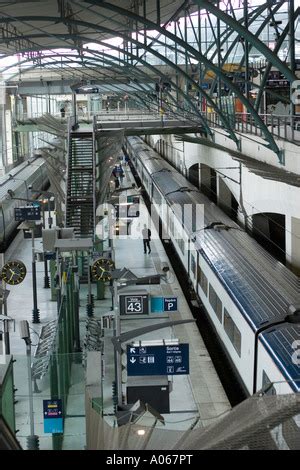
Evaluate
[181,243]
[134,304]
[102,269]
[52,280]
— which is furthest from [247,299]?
[181,243]

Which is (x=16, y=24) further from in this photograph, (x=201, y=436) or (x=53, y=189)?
(x=201, y=436)

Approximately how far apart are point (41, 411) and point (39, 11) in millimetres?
24967

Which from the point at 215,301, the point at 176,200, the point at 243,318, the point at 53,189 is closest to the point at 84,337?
the point at 215,301

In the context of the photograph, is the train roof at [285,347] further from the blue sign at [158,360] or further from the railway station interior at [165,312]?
the blue sign at [158,360]

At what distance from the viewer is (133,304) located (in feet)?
61.0

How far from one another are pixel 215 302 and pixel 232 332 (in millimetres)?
2816

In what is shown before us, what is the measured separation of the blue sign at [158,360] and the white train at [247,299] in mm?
1269

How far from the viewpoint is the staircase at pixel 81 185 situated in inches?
1406

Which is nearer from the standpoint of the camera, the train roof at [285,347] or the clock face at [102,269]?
the train roof at [285,347]

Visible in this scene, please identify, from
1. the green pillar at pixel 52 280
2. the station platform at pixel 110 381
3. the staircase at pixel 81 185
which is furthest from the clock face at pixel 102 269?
the staircase at pixel 81 185

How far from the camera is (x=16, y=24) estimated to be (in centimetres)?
3881

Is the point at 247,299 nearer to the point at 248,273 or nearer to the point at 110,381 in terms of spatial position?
the point at 248,273

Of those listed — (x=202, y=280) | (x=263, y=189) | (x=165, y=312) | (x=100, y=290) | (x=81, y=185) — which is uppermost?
(x=263, y=189)

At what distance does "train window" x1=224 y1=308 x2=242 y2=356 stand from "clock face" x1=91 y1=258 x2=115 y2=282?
615 cm
